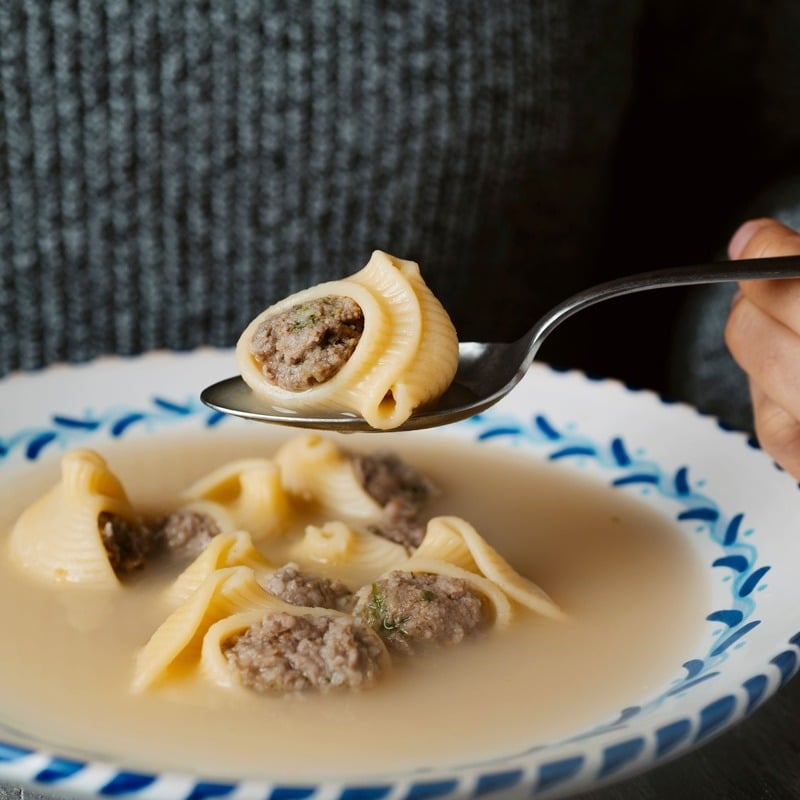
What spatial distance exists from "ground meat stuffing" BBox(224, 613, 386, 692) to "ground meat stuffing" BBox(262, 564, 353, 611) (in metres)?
0.11

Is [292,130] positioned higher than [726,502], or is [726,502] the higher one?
[292,130]

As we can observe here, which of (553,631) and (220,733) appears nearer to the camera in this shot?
(220,733)

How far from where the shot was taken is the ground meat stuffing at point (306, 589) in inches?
67.2

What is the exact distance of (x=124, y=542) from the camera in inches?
76.4

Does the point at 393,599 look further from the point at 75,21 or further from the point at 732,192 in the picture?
the point at 732,192

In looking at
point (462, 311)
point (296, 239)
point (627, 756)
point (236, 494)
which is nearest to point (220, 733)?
point (627, 756)

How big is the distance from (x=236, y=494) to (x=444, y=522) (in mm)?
518

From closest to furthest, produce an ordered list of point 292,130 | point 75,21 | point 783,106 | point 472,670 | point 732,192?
point 472,670, point 75,21, point 292,130, point 783,106, point 732,192

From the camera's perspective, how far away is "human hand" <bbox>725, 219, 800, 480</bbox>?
1942mm

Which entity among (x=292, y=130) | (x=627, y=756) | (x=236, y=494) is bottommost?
(x=236, y=494)

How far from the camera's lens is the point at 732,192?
12.7 feet

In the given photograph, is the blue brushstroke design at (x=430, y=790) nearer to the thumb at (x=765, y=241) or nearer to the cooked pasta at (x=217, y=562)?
the cooked pasta at (x=217, y=562)

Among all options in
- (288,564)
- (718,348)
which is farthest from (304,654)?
(718,348)

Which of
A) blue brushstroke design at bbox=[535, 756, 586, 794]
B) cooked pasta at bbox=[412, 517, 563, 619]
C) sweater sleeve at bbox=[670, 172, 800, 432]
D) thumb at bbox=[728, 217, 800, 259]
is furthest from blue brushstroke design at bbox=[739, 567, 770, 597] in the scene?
sweater sleeve at bbox=[670, 172, 800, 432]
